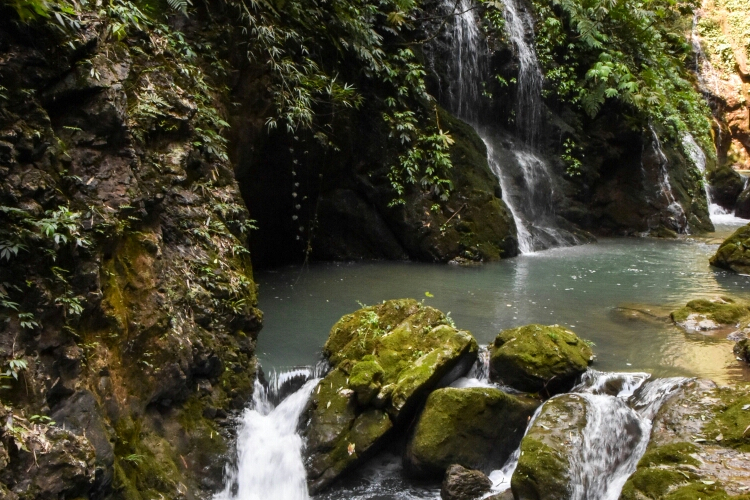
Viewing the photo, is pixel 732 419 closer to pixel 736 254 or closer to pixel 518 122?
pixel 736 254

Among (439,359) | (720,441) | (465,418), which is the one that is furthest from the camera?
(439,359)

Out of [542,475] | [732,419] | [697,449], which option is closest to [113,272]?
[542,475]

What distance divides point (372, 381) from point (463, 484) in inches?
49.2

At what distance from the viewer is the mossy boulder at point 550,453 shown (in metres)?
4.79

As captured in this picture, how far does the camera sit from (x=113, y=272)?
4.60m

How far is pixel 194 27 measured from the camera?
27.1 feet

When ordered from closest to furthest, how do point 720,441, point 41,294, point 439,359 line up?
point 41,294 < point 720,441 < point 439,359

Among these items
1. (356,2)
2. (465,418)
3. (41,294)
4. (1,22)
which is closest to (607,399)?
(465,418)

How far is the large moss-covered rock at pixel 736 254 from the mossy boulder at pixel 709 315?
11.4 feet

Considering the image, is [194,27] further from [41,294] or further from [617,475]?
[617,475]

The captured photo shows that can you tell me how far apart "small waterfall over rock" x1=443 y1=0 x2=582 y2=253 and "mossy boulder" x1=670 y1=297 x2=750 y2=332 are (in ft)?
18.5

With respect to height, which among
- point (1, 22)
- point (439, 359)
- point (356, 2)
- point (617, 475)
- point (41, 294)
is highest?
point (356, 2)

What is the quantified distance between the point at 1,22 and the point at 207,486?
12.3ft

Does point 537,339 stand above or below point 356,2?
below
